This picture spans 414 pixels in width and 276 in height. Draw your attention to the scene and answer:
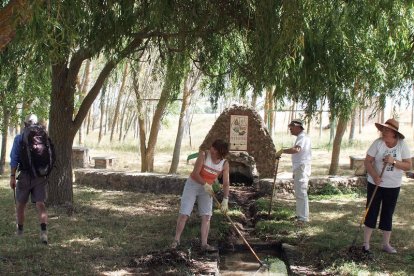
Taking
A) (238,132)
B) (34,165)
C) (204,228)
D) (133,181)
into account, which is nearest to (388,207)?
(204,228)

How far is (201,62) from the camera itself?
359 inches

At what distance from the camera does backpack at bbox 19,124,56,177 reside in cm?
675

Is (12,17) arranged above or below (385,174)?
above

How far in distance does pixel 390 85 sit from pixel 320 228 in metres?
2.60

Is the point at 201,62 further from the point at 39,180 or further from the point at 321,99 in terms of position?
the point at 39,180

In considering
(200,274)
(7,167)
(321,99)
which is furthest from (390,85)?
(7,167)

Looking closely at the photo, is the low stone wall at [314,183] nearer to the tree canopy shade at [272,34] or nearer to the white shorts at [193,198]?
the tree canopy shade at [272,34]

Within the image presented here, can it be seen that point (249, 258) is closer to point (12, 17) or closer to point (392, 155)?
point (392, 155)

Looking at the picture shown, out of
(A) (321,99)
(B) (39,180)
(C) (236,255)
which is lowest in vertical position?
(C) (236,255)

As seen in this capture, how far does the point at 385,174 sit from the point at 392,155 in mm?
245

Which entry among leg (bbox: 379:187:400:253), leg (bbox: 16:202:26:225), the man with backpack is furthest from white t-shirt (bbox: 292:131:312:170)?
leg (bbox: 16:202:26:225)

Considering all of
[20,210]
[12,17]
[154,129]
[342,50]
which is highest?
[342,50]

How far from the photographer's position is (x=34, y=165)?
6.75 metres

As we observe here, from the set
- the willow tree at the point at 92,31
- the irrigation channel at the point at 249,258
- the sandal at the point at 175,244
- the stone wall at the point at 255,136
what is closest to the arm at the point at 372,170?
the irrigation channel at the point at 249,258
